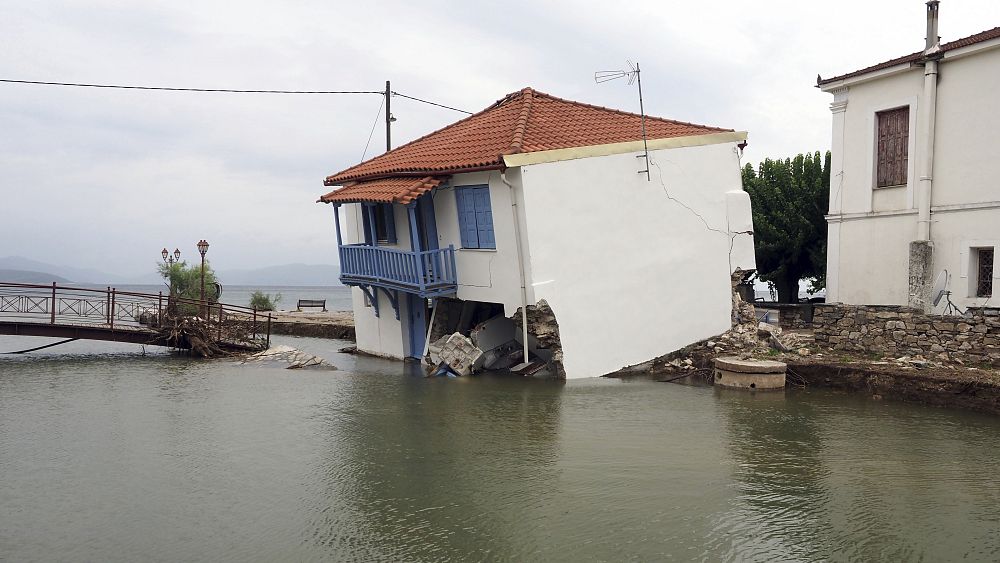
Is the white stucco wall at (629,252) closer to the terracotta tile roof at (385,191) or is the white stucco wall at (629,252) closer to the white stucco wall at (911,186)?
the terracotta tile roof at (385,191)

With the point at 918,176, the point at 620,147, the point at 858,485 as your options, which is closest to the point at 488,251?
the point at 620,147

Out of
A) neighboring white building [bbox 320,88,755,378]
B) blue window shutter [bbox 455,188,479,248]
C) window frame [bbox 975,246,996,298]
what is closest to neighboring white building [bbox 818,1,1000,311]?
window frame [bbox 975,246,996,298]

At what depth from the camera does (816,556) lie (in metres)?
7.51

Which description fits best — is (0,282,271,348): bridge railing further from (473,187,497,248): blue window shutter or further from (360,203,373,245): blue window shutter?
(473,187,497,248): blue window shutter

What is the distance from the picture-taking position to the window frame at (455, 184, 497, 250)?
56.3 ft

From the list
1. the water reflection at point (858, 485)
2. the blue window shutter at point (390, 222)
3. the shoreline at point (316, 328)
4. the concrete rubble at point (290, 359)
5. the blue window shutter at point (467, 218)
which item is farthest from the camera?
the shoreline at point (316, 328)

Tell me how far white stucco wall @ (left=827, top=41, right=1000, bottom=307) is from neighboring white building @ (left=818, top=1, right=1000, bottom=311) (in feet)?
0.07

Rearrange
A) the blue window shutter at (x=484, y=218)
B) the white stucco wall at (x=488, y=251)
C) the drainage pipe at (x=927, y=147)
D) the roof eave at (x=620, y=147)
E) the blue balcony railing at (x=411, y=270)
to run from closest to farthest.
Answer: the roof eave at (x=620, y=147), the white stucco wall at (x=488, y=251), the blue window shutter at (x=484, y=218), the drainage pipe at (x=927, y=147), the blue balcony railing at (x=411, y=270)

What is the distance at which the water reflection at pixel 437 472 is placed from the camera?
7941 mm

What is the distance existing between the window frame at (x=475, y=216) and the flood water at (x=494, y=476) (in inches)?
133

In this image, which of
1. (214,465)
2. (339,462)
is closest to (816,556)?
(339,462)

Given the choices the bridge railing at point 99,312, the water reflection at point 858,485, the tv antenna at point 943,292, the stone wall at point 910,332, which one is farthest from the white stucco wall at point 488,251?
the tv antenna at point 943,292

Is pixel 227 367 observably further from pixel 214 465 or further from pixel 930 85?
pixel 930 85

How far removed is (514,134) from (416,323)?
241 inches
